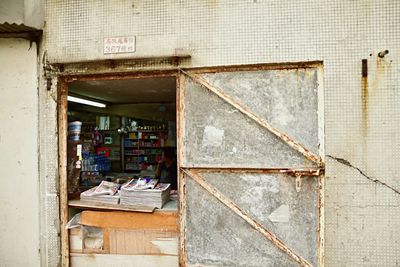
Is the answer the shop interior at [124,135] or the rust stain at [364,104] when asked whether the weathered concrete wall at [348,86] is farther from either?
the shop interior at [124,135]


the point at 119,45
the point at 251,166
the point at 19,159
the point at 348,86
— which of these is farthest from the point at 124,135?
the point at 348,86

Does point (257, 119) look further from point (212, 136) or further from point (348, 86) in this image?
point (348, 86)

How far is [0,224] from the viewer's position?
3.96 meters

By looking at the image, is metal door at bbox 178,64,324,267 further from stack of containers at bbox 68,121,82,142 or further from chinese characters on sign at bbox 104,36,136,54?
stack of containers at bbox 68,121,82,142

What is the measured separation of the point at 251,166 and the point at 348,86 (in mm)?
1308

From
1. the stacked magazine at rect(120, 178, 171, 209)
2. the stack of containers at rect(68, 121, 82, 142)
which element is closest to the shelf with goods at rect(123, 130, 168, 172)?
the stack of containers at rect(68, 121, 82, 142)

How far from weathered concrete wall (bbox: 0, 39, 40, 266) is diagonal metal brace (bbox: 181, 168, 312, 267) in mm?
1958

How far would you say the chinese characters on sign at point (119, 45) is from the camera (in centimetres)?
368

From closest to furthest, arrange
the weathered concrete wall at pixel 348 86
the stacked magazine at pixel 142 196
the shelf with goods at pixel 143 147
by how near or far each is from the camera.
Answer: the weathered concrete wall at pixel 348 86 → the stacked magazine at pixel 142 196 → the shelf with goods at pixel 143 147

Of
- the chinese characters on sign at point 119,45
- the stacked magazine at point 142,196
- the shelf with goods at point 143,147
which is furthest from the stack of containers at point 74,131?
the shelf with goods at point 143,147

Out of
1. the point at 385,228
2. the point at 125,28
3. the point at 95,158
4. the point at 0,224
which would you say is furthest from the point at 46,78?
the point at 95,158

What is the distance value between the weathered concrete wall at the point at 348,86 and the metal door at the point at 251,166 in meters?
0.16

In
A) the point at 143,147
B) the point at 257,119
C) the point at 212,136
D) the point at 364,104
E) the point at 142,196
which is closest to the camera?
the point at 364,104

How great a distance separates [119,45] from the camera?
370 centimetres
